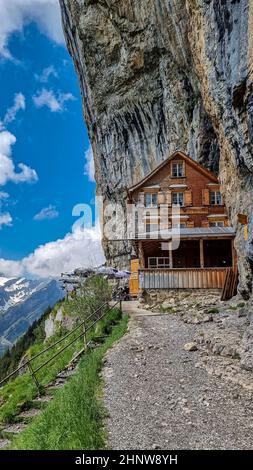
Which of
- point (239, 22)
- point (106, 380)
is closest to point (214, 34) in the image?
point (239, 22)

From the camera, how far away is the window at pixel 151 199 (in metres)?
34.2

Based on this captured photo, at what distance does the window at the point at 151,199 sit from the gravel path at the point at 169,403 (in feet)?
69.2

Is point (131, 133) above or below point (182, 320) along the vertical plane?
above

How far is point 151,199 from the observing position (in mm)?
34375

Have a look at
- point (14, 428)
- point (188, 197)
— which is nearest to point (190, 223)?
point (188, 197)

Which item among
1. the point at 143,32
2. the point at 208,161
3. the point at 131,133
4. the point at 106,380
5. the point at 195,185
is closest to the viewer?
Answer: the point at 106,380

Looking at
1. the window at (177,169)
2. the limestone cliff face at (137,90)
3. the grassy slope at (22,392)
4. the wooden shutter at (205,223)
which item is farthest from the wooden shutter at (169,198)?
the grassy slope at (22,392)

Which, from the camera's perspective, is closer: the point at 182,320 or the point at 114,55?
the point at 182,320

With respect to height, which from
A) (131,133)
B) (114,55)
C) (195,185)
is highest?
(114,55)

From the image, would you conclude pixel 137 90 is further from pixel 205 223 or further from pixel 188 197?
pixel 205 223

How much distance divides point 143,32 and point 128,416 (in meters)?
42.5

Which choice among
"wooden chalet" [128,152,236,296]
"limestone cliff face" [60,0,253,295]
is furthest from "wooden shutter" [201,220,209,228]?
"limestone cliff face" [60,0,253,295]
